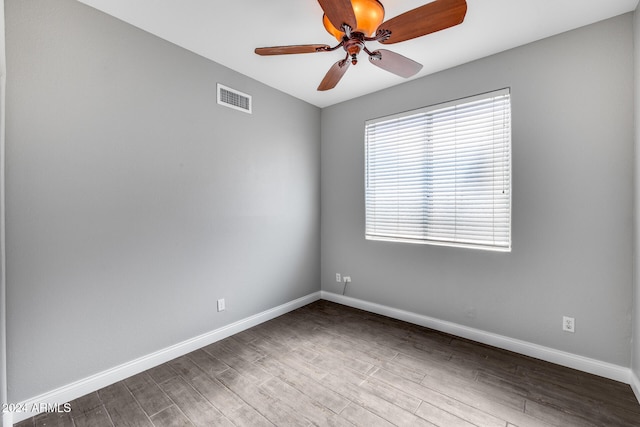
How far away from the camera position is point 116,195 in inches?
80.2

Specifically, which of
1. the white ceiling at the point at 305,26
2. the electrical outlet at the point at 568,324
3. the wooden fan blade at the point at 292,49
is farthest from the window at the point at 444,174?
the wooden fan blade at the point at 292,49

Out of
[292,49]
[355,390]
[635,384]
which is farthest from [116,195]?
[635,384]

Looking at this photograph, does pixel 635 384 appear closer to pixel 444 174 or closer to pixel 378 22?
pixel 444 174

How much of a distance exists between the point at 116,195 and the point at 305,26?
74.7 inches

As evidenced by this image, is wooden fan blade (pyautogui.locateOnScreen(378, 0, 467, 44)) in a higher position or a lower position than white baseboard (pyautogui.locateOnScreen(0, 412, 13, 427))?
higher

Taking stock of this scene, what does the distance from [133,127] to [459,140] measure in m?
2.87

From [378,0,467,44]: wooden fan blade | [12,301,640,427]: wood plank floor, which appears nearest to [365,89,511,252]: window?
[12,301,640,427]: wood plank floor

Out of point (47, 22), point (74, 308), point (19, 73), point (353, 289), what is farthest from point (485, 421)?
point (47, 22)

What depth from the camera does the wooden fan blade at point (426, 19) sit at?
53.6 inches

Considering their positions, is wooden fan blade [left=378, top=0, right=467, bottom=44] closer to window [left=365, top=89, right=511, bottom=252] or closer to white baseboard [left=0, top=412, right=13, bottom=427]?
window [left=365, top=89, right=511, bottom=252]

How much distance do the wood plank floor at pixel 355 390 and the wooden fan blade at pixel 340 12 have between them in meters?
2.26

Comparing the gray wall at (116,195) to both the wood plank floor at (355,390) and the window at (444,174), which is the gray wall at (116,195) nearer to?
the wood plank floor at (355,390)

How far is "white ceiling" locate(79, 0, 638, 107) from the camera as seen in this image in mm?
1894

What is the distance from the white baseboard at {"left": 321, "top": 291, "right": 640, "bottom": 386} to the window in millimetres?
815
